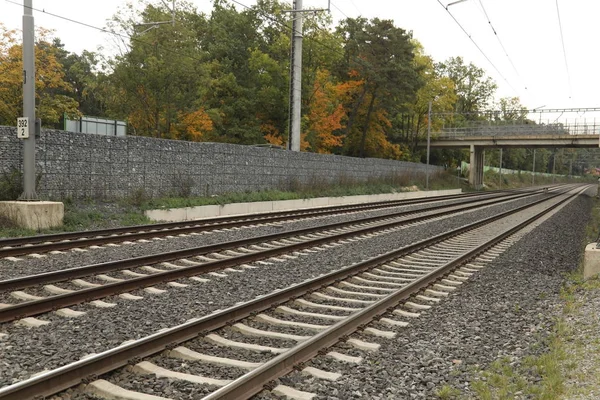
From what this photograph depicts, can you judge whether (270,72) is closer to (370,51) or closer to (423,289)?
(370,51)

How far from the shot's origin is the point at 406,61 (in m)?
52.2

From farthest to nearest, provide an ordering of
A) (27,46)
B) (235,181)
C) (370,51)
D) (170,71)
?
1. (370,51)
2. (170,71)
3. (235,181)
4. (27,46)

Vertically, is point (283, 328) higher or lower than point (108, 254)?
lower

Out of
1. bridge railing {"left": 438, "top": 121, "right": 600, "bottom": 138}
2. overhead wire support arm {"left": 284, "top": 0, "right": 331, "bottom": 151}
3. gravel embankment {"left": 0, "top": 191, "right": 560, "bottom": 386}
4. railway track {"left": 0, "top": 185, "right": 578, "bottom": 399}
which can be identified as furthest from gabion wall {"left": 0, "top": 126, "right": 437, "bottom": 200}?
bridge railing {"left": 438, "top": 121, "right": 600, "bottom": 138}

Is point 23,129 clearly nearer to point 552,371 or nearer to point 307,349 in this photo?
point 307,349

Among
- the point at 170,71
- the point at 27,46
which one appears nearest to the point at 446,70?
the point at 170,71

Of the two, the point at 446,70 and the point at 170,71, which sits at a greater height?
the point at 446,70

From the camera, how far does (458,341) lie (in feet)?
20.8

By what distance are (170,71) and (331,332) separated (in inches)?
997

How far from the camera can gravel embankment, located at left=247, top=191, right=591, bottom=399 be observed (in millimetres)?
4883

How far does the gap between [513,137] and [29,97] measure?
5743 cm

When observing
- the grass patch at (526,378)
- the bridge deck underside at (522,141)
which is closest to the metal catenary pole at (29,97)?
the grass patch at (526,378)

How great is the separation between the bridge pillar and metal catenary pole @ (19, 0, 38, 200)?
60.2 meters

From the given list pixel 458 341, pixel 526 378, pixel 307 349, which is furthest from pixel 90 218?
pixel 526 378
